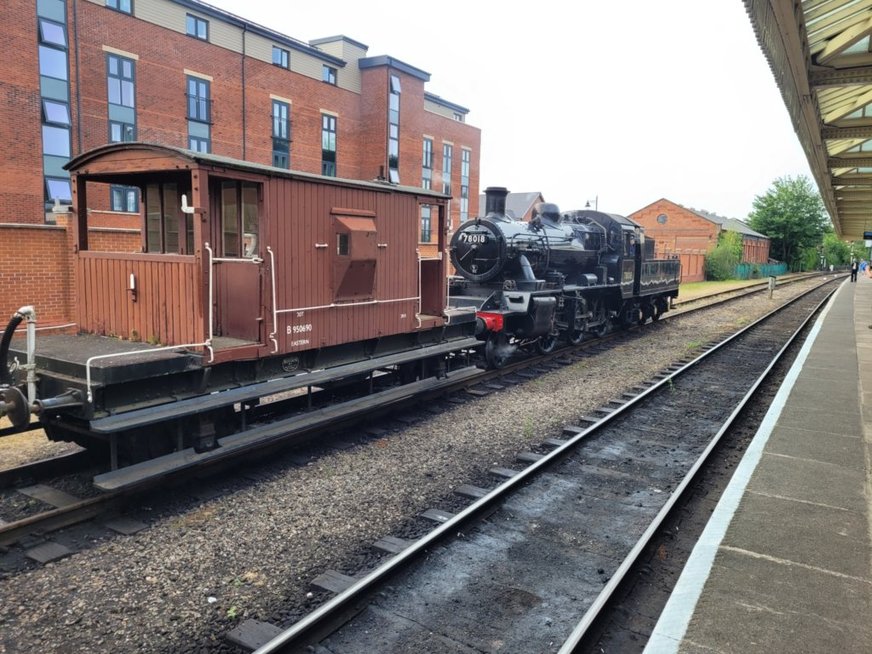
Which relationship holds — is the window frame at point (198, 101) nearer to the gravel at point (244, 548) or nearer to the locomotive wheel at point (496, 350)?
the locomotive wheel at point (496, 350)

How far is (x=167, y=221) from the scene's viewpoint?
7348 millimetres

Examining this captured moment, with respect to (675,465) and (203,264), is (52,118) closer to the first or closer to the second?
(203,264)

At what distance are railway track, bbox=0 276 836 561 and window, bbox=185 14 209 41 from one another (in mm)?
27018

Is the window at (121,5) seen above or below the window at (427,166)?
above

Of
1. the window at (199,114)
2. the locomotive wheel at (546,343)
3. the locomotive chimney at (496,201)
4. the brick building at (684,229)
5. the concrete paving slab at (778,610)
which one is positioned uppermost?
the window at (199,114)

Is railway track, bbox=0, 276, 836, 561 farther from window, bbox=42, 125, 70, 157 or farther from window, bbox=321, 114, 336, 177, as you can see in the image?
window, bbox=321, 114, 336, 177

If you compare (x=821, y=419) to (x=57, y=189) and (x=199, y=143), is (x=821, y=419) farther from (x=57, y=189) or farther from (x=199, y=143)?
(x=199, y=143)

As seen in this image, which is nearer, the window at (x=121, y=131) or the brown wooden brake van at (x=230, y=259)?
the brown wooden brake van at (x=230, y=259)

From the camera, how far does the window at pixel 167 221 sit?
23.4 feet

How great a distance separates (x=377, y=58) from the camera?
3831 cm

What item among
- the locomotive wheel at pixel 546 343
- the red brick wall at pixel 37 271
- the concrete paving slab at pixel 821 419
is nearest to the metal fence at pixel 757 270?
the locomotive wheel at pixel 546 343

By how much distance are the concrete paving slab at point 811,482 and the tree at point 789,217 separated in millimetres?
73942

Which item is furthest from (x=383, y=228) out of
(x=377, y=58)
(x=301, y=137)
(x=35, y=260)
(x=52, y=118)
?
(x=377, y=58)

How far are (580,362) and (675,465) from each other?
642 centimetres
